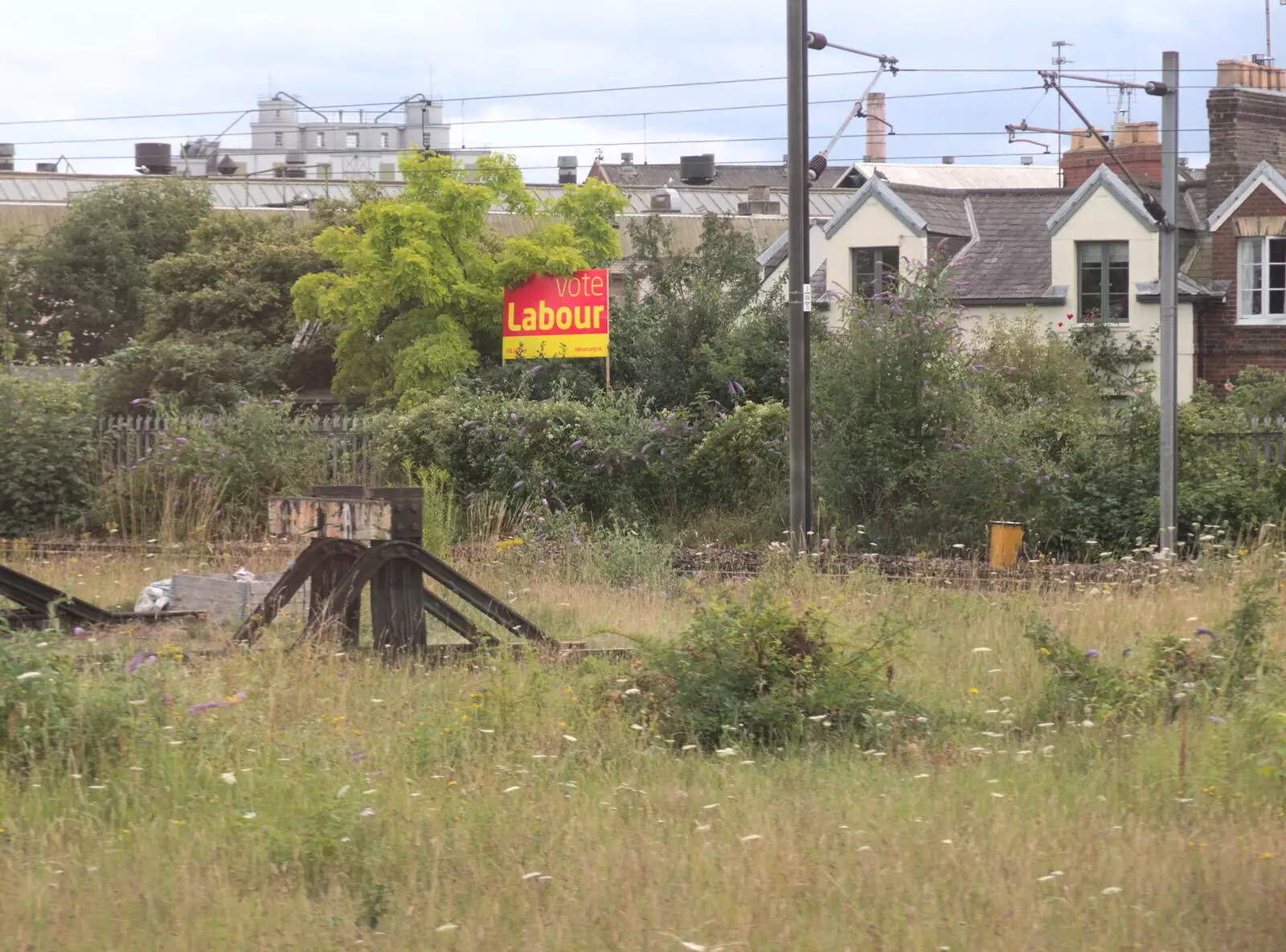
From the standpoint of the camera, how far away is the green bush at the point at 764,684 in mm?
6531

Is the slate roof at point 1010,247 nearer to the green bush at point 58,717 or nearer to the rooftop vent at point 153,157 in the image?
the green bush at point 58,717

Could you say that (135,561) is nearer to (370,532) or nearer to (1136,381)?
(370,532)

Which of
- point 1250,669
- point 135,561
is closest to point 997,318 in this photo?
point 135,561

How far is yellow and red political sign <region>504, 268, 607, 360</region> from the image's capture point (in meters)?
22.8

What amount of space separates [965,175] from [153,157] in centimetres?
3946

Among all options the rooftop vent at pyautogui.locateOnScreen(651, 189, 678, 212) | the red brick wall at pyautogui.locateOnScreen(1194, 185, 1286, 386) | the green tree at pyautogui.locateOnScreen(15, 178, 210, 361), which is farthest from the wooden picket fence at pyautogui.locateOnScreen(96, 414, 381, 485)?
the rooftop vent at pyautogui.locateOnScreen(651, 189, 678, 212)

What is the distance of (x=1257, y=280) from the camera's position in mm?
31828

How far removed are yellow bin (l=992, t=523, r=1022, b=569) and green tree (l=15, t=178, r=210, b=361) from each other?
105 ft

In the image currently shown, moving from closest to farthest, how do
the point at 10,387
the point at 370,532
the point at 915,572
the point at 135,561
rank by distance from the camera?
the point at 370,532 < the point at 915,572 < the point at 135,561 < the point at 10,387

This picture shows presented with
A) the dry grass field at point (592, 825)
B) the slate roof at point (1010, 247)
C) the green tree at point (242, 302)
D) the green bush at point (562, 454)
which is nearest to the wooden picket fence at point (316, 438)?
the green bush at point (562, 454)

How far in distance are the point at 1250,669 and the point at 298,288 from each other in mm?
22354

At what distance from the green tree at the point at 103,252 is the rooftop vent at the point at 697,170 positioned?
31734mm

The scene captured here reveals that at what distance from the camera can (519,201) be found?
26.6m

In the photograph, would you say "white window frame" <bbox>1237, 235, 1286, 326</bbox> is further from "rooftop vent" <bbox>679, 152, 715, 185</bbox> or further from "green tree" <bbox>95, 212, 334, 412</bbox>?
"rooftop vent" <bbox>679, 152, 715, 185</bbox>
